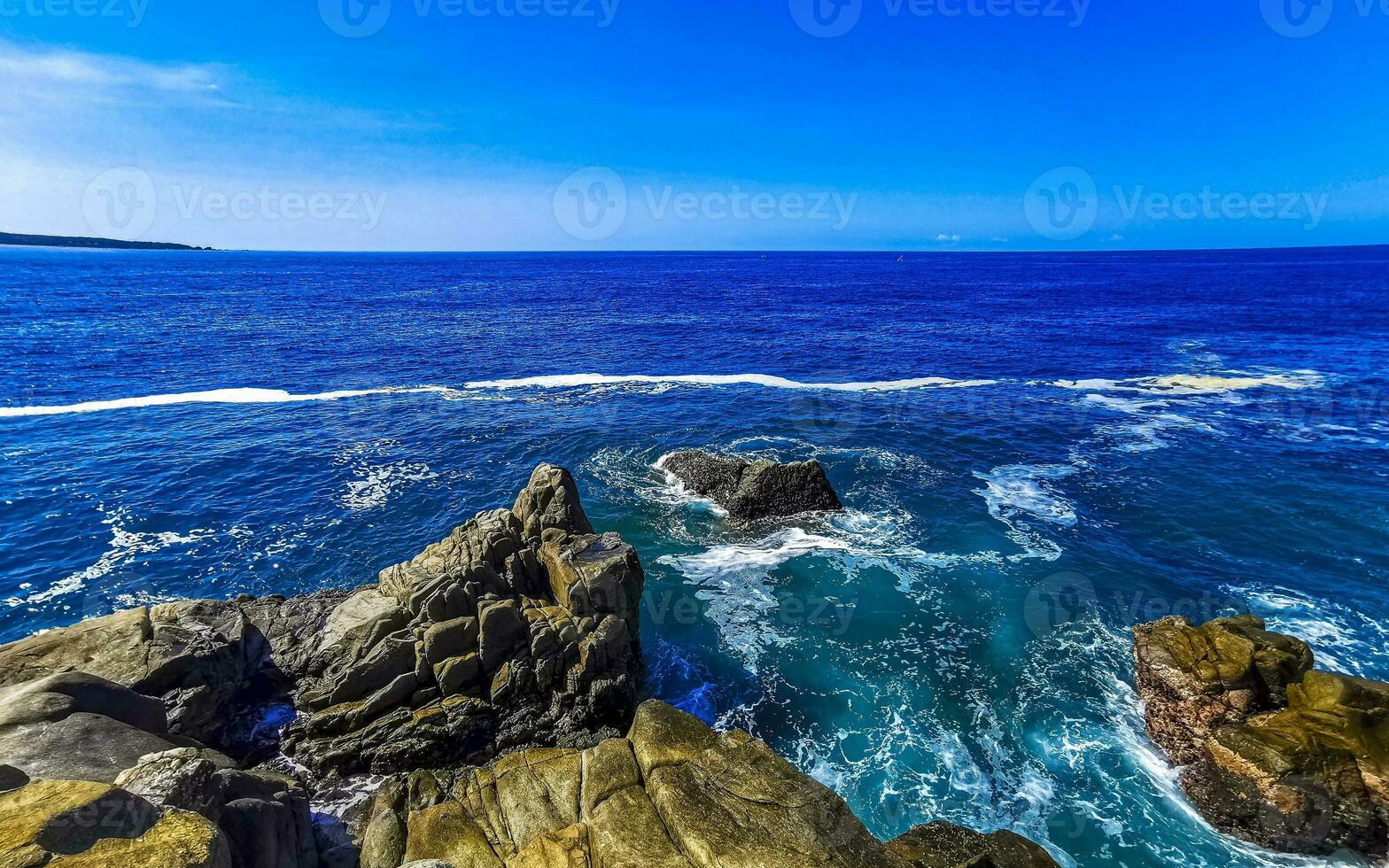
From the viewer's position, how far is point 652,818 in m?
12.0

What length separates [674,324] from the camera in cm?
8888

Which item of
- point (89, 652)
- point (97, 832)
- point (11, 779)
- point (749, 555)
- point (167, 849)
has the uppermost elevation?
point (97, 832)

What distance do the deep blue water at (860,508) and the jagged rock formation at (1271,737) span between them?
861 mm

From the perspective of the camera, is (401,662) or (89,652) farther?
(401,662)

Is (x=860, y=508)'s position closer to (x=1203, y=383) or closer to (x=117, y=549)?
(x=117, y=549)

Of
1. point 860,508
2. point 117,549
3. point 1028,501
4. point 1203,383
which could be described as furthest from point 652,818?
point 1203,383

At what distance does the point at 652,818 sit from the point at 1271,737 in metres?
16.2

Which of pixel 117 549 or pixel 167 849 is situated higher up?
pixel 167 849

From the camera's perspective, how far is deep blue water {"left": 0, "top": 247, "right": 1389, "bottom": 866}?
1872 cm

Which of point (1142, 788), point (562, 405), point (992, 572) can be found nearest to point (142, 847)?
point (1142, 788)

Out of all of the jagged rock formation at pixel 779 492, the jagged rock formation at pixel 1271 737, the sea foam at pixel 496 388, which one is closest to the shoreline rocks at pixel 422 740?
the jagged rock formation at pixel 1271 737

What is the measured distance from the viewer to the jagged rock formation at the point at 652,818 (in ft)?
36.8

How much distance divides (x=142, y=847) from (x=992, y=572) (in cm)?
2715

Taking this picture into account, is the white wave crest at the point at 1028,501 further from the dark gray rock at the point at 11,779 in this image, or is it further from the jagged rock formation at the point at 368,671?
the dark gray rock at the point at 11,779
